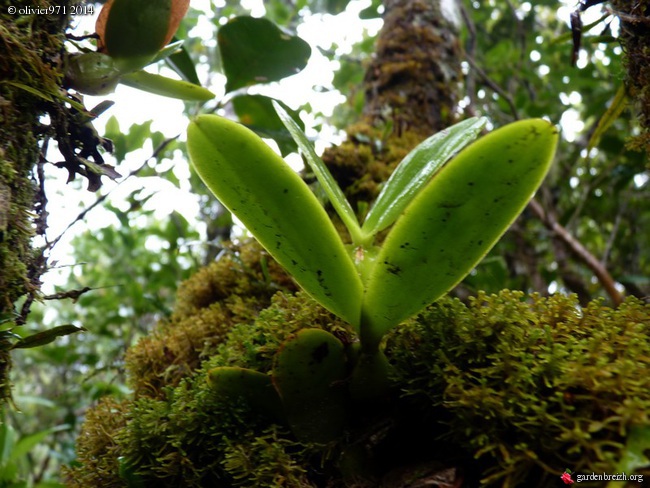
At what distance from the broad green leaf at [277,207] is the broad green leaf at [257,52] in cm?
68

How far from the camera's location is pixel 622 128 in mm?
2848

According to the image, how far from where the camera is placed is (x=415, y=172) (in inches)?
33.7

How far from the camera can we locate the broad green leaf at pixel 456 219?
1.74 ft

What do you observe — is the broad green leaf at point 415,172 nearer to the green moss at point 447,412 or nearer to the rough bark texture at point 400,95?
the green moss at point 447,412

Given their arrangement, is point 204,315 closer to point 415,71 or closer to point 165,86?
point 165,86

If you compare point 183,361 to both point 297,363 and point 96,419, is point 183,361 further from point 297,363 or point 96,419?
point 297,363

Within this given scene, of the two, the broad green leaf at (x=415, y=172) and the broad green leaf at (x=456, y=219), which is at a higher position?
the broad green leaf at (x=415, y=172)

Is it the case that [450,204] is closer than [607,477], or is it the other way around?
[607,477]

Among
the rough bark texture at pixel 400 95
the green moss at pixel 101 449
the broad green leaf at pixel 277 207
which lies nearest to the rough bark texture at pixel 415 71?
the rough bark texture at pixel 400 95

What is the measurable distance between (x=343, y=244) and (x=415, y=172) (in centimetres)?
29

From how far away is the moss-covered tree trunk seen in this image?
664 mm

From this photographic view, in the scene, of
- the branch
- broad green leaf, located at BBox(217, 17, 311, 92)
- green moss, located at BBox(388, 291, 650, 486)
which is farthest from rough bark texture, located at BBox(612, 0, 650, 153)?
the branch

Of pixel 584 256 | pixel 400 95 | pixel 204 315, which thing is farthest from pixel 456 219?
pixel 584 256

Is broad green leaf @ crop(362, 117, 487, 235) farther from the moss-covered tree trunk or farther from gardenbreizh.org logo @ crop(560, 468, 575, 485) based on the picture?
the moss-covered tree trunk
